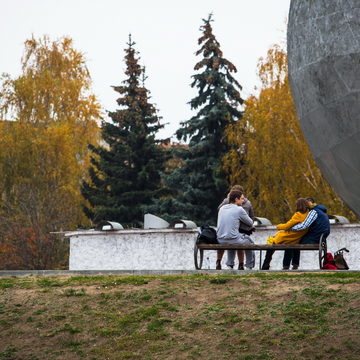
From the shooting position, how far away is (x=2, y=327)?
11594mm

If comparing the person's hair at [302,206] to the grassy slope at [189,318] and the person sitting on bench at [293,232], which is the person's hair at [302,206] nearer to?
Result: the person sitting on bench at [293,232]

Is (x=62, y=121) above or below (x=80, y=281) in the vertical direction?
above

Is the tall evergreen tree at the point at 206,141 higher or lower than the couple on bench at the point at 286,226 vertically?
higher

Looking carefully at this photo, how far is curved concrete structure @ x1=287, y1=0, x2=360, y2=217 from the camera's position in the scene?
845 cm

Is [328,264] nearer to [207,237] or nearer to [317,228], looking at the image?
[317,228]

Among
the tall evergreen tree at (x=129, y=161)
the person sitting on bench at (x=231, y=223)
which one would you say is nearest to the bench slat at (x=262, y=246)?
the person sitting on bench at (x=231, y=223)

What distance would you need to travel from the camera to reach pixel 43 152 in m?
41.8

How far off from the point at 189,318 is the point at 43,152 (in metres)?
31.5

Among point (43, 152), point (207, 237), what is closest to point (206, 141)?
point (43, 152)

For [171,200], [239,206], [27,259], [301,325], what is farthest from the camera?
[171,200]

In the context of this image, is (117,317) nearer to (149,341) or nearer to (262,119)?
(149,341)

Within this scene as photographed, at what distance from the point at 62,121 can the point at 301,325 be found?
3476 centimetres

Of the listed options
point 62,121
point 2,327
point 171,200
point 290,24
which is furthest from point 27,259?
point 290,24

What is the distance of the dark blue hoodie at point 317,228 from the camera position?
1412 centimetres
